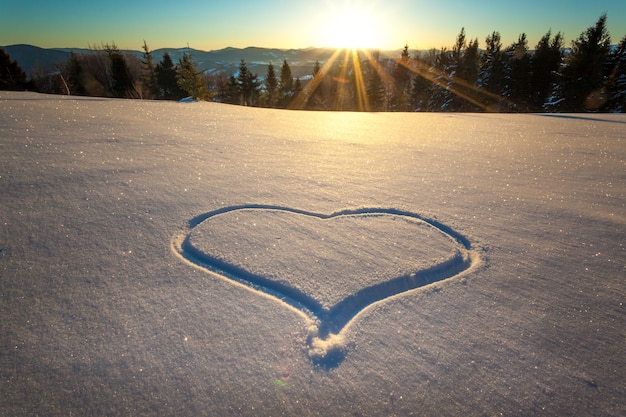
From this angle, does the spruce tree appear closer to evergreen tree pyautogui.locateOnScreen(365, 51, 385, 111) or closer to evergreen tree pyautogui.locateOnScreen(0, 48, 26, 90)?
evergreen tree pyautogui.locateOnScreen(365, 51, 385, 111)

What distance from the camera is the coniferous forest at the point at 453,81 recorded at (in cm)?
2120

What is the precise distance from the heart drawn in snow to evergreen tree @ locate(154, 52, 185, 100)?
36.1 meters

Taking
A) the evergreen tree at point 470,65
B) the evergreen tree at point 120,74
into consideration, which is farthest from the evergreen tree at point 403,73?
the evergreen tree at point 120,74

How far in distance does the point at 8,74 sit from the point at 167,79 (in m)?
13.3

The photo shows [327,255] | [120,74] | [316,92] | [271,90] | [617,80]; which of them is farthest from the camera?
[316,92]

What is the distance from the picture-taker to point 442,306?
1221 millimetres

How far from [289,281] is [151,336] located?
58cm

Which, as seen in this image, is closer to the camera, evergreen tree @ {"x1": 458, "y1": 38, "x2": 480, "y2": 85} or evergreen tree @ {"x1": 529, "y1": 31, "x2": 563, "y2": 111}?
evergreen tree @ {"x1": 529, "y1": 31, "x2": 563, "y2": 111}

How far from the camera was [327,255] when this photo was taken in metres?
1.53

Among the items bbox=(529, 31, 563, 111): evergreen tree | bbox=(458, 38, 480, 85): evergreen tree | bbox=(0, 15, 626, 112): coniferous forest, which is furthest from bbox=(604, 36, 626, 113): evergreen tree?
bbox=(458, 38, 480, 85): evergreen tree

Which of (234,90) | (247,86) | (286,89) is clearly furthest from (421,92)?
(234,90)

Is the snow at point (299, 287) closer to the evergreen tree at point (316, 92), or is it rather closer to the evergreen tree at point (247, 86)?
the evergreen tree at point (247, 86)

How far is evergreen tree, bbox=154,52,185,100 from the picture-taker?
32.4m

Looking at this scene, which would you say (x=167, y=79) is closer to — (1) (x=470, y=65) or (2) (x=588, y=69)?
(1) (x=470, y=65)
